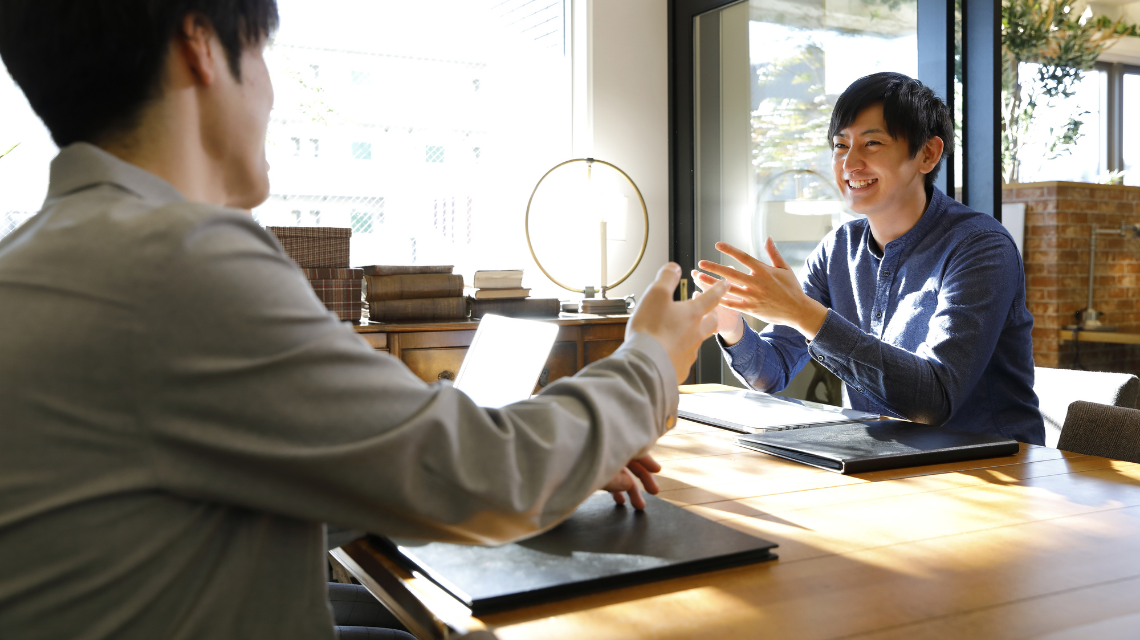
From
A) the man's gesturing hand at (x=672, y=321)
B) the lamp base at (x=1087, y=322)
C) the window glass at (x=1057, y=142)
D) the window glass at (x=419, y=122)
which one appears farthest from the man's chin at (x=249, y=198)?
the lamp base at (x=1087, y=322)

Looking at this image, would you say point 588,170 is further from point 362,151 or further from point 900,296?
point 900,296

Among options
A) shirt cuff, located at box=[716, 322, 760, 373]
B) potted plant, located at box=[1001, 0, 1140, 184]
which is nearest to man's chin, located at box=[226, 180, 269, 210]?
shirt cuff, located at box=[716, 322, 760, 373]

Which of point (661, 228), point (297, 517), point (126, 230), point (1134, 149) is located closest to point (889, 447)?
point (297, 517)

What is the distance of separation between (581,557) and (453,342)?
7.51 feet

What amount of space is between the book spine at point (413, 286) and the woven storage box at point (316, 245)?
0.13m

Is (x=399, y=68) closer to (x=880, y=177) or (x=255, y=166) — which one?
(x=880, y=177)

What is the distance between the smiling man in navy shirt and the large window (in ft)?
6.89

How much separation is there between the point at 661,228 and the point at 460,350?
1460 mm

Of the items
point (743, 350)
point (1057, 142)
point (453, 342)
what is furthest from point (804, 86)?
point (743, 350)

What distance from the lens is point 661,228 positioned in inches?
163

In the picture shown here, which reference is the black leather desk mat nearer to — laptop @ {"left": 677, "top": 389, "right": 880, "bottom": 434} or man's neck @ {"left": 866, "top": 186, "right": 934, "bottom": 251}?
laptop @ {"left": 677, "top": 389, "right": 880, "bottom": 434}

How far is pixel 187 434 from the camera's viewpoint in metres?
0.53

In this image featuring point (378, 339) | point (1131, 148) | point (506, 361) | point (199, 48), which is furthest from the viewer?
point (1131, 148)

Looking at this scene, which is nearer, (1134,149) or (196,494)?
(196,494)
